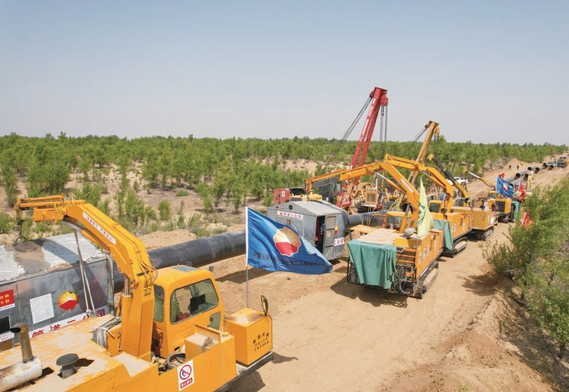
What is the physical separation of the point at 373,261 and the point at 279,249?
4958 mm

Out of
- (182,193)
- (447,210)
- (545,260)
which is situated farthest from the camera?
(182,193)

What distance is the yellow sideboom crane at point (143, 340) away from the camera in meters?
4.38

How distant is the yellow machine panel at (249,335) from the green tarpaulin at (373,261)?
609 centimetres

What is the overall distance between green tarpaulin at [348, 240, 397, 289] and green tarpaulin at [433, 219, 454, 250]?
18.1ft

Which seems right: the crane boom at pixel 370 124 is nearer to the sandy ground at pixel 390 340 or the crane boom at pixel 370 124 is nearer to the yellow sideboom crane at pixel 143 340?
the sandy ground at pixel 390 340

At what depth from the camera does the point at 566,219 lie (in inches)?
466

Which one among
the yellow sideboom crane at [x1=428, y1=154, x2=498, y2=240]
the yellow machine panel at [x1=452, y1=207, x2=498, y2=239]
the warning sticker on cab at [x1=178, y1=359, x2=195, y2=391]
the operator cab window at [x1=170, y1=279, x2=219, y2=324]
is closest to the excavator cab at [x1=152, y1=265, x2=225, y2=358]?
the operator cab window at [x1=170, y1=279, x2=219, y2=324]

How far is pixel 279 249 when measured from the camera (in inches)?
326

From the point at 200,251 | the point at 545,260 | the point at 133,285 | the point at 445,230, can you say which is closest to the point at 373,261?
the point at 545,260

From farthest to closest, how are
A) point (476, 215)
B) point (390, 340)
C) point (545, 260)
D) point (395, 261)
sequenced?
point (476, 215) → point (545, 260) → point (395, 261) → point (390, 340)

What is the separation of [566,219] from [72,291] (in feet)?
44.3

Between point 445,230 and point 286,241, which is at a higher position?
point 286,241

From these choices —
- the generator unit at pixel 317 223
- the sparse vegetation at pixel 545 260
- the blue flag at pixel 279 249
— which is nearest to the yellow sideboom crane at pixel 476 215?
the sparse vegetation at pixel 545 260

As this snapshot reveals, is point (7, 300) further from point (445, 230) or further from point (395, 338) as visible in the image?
point (445, 230)
